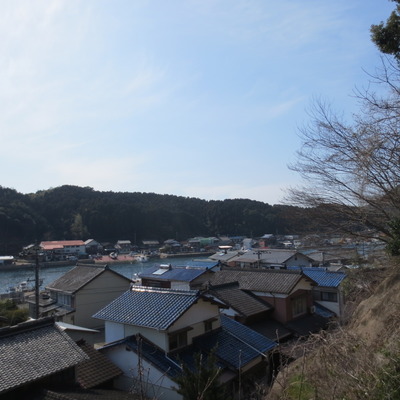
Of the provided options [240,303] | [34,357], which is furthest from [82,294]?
[34,357]

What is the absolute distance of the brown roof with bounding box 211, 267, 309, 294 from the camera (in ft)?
51.5

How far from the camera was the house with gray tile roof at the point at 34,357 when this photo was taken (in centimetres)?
726

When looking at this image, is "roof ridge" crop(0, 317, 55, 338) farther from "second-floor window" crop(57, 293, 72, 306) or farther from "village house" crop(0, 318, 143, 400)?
"second-floor window" crop(57, 293, 72, 306)

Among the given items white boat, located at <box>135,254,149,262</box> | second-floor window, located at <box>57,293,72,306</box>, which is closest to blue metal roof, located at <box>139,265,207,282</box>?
second-floor window, located at <box>57,293,72,306</box>

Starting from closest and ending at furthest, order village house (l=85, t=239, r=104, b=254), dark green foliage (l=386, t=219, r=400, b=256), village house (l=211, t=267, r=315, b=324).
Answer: dark green foliage (l=386, t=219, r=400, b=256)
village house (l=211, t=267, r=315, b=324)
village house (l=85, t=239, r=104, b=254)

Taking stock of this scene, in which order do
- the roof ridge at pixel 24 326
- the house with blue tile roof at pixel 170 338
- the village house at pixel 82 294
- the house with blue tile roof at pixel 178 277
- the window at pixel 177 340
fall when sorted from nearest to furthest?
1. the roof ridge at pixel 24 326
2. the house with blue tile roof at pixel 170 338
3. the window at pixel 177 340
4. the village house at pixel 82 294
5. the house with blue tile roof at pixel 178 277

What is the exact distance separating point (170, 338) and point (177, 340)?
1.25 feet

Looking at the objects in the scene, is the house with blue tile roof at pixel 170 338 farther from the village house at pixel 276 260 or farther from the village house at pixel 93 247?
the village house at pixel 93 247

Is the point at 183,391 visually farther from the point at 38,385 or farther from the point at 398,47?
the point at 398,47

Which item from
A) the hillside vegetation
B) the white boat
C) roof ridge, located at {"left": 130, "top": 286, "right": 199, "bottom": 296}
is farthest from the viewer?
the white boat

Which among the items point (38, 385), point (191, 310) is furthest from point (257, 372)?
point (38, 385)

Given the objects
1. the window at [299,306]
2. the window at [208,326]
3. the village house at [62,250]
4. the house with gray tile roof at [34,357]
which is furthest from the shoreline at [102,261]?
the house with gray tile roof at [34,357]

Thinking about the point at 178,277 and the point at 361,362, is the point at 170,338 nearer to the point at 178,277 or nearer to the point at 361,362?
the point at 361,362

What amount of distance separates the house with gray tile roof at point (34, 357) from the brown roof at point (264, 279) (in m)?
9.35
